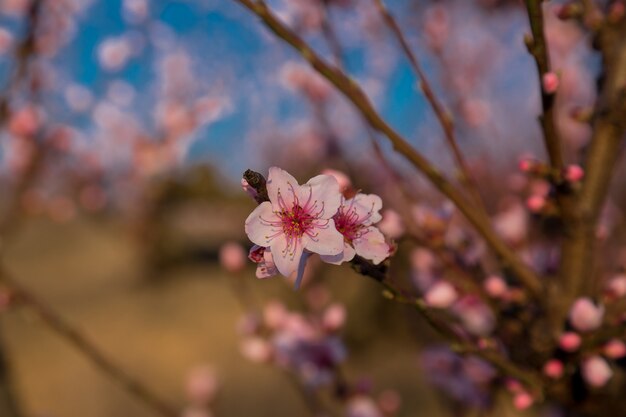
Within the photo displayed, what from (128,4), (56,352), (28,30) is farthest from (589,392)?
(56,352)

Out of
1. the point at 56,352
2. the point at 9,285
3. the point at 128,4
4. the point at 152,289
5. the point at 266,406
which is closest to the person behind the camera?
the point at 9,285

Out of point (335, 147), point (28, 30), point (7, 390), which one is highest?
point (335, 147)

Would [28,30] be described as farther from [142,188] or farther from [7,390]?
[142,188]

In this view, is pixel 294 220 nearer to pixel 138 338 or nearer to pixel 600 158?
pixel 600 158

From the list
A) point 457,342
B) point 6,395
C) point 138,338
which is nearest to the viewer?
point 457,342

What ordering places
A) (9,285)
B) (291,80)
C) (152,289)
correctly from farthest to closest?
(152,289)
(291,80)
(9,285)

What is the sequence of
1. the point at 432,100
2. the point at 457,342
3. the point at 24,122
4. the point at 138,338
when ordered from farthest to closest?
the point at 138,338, the point at 24,122, the point at 432,100, the point at 457,342

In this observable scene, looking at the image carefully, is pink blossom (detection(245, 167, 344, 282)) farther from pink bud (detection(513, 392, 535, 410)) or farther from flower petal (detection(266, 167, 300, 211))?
pink bud (detection(513, 392, 535, 410))

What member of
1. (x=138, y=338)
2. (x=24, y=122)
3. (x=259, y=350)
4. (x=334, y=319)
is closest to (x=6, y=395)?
(x=259, y=350)
